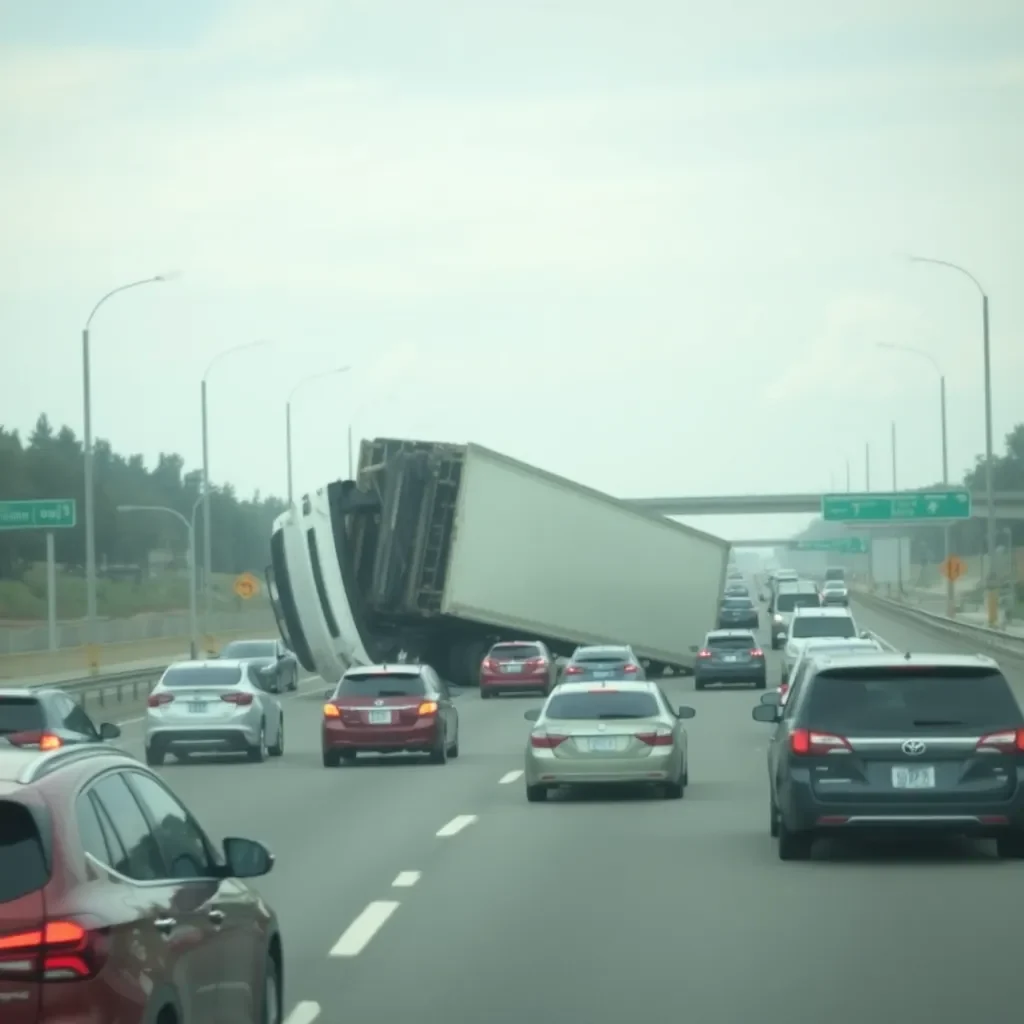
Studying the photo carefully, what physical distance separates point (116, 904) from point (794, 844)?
11198mm

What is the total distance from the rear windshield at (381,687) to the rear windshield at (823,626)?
23798 mm

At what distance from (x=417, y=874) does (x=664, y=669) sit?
46841 mm

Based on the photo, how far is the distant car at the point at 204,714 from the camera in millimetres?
31078

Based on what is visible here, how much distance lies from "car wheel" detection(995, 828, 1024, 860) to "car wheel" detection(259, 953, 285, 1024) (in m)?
9.09

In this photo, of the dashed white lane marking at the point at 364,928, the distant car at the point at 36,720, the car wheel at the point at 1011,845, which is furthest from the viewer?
the distant car at the point at 36,720

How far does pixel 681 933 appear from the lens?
13.4 m

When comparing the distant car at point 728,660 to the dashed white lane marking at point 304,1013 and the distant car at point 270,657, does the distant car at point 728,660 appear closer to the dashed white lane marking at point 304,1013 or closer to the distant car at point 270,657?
the distant car at point 270,657

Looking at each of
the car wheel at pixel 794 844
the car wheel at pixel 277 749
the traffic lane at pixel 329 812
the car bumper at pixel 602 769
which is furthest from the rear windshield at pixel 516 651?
the car wheel at pixel 794 844

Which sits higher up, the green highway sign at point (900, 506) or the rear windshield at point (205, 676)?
the green highway sign at point (900, 506)

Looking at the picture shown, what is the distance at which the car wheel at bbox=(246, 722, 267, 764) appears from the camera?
31656 mm

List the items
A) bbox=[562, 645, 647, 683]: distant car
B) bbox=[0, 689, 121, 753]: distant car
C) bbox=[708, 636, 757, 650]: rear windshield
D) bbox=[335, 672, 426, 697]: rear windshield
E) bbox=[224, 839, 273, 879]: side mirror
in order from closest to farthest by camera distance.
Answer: bbox=[224, 839, 273, 879]: side mirror
bbox=[0, 689, 121, 753]: distant car
bbox=[335, 672, 426, 697]: rear windshield
bbox=[562, 645, 647, 683]: distant car
bbox=[708, 636, 757, 650]: rear windshield

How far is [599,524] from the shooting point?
177 feet

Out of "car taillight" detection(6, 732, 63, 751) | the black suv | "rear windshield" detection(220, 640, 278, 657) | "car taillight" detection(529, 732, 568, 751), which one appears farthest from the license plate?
"rear windshield" detection(220, 640, 278, 657)

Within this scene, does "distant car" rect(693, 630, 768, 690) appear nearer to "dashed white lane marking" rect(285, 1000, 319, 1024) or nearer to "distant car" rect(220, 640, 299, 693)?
"distant car" rect(220, 640, 299, 693)
